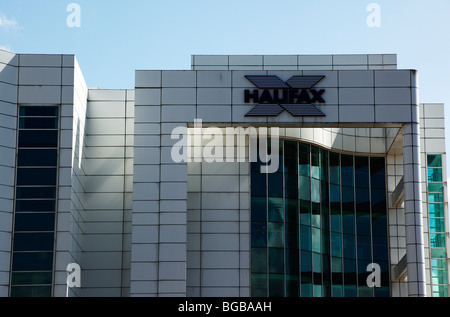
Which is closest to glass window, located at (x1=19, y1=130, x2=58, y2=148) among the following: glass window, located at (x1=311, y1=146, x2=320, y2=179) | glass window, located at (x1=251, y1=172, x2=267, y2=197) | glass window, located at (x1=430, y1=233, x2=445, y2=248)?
glass window, located at (x1=251, y1=172, x2=267, y2=197)

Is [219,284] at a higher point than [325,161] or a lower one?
lower

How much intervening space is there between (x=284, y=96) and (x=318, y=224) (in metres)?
8.70

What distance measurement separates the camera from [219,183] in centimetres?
5359

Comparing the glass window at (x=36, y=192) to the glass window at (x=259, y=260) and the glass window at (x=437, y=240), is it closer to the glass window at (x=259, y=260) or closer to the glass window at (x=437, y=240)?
the glass window at (x=259, y=260)

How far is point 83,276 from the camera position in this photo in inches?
2057

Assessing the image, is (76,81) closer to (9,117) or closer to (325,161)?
(9,117)

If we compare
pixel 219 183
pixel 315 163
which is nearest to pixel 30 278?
pixel 219 183

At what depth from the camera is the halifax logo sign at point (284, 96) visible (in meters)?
51.3

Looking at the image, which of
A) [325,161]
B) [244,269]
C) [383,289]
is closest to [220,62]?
[325,161]

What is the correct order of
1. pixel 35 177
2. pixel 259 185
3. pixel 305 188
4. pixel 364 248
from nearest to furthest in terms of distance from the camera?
pixel 35 177 → pixel 259 185 → pixel 305 188 → pixel 364 248

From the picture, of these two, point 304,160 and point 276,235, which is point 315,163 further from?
point 276,235

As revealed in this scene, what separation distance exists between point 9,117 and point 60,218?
6.40 metres

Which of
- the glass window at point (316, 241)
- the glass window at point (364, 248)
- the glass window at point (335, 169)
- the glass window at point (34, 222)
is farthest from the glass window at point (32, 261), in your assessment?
the glass window at point (364, 248)

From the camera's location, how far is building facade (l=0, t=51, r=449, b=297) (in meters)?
48.8
